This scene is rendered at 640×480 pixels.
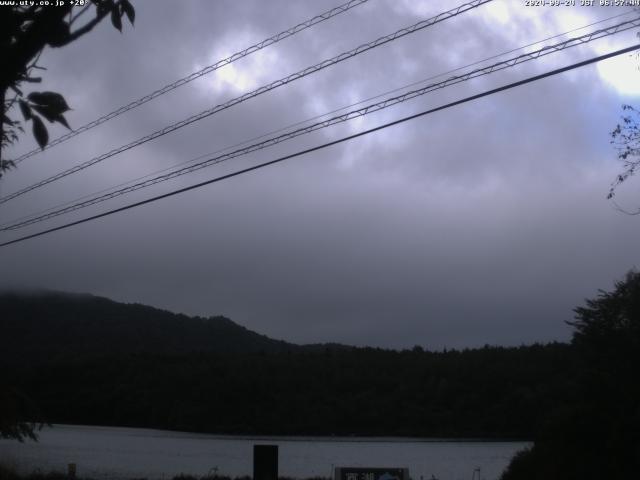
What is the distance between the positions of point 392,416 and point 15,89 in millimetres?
56258

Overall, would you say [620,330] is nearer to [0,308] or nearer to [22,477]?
[22,477]

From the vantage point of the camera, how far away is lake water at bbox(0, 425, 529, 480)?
36688mm

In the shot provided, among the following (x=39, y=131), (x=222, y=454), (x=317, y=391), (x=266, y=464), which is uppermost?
(x=317, y=391)

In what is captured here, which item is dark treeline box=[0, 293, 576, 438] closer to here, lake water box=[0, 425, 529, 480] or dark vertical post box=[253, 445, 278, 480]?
lake water box=[0, 425, 529, 480]

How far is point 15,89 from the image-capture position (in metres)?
4.84

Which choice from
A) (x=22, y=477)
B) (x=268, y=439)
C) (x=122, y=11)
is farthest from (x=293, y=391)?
(x=122, y=11)

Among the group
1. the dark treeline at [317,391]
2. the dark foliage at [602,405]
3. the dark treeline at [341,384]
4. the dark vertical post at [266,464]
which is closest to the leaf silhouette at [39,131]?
the dark treeline at [341,384]

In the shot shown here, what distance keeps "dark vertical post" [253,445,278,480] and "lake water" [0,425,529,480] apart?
17636 mm

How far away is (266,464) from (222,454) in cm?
3021

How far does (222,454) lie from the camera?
4519 centimetres

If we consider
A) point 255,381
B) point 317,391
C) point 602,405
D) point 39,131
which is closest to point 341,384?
point 317,391

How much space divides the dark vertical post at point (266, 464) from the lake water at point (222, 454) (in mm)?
17636

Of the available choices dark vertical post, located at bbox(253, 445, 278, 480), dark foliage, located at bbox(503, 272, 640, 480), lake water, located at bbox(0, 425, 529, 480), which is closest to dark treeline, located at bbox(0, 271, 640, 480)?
dark foliage, located at bbox(503, 272, 640, 480)

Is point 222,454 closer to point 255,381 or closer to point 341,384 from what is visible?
point 255,381
